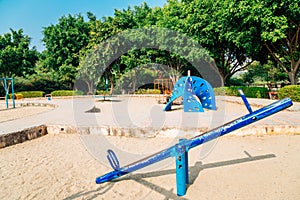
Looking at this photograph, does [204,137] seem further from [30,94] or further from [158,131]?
[30,94]

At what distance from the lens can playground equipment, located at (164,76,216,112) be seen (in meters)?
9.60

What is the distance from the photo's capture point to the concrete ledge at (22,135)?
578 cm

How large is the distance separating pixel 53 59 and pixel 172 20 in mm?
19294

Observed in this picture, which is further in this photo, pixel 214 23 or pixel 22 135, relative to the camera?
pixel 214 23

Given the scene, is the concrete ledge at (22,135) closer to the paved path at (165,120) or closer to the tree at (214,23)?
the paved path at (165,120)

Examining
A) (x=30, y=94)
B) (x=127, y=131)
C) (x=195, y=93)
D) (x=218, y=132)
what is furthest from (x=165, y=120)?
(x=30, y=94)

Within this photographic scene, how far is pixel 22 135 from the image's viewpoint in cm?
625

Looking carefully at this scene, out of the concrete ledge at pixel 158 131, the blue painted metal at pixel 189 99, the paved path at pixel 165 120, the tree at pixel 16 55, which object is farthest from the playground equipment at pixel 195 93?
the tree at pixel 16 55

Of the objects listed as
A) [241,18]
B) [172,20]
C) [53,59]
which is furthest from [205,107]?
[53,59]

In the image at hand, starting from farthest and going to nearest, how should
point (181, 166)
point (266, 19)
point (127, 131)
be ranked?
point (266, 19), point (127, 131), point (181, 166)

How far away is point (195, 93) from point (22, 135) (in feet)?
23.5

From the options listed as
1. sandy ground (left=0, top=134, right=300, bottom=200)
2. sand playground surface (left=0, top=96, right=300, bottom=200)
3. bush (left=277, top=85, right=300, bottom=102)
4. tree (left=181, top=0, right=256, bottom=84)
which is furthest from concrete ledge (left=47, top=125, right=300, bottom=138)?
tree (left=181, top=0, right=256, bottom=84)

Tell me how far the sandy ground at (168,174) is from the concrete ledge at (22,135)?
388 millimetres

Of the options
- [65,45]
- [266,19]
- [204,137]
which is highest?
[65,45]
